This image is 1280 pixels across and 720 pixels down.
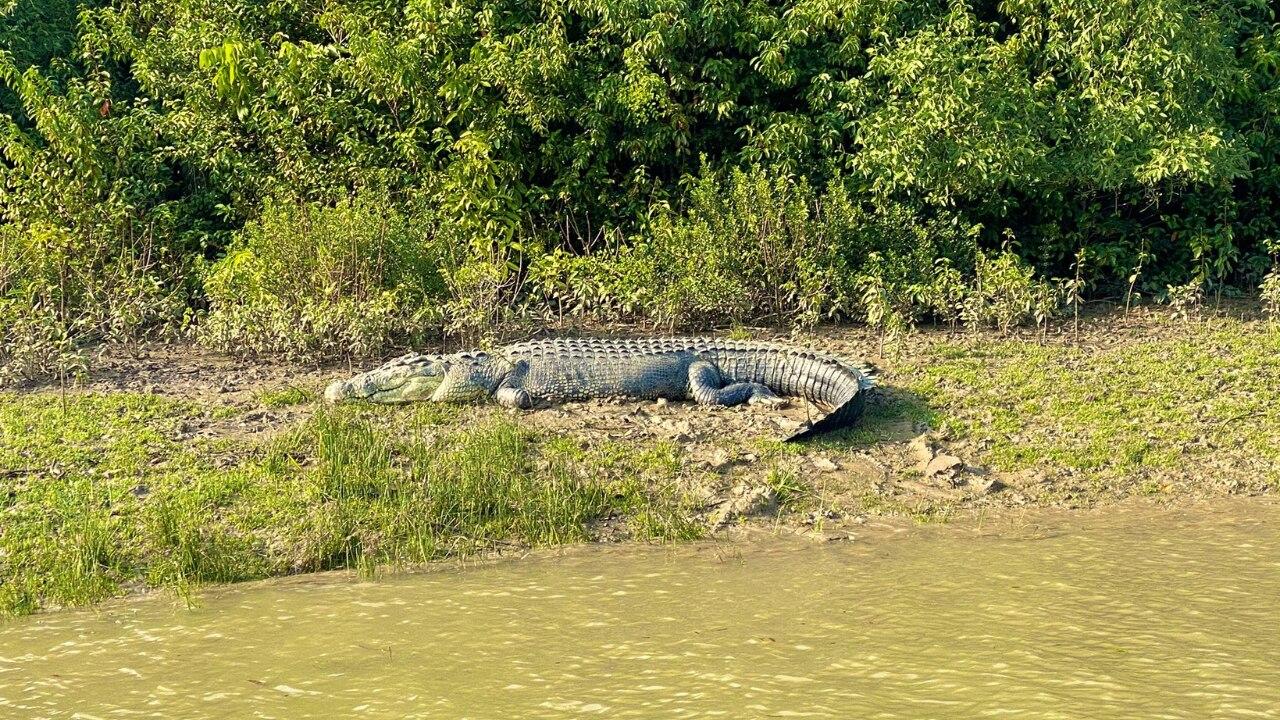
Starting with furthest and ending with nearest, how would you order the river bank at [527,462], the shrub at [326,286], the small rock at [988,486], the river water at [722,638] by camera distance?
the shrub at [326,286] < the small rock at [988,486] < the river bank at [527,462] < the river water at [722,638]

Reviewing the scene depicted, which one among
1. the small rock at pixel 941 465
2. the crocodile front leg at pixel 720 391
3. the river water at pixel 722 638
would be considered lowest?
the river water at pixel 722 638

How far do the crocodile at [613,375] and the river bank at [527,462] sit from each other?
0.50 ft

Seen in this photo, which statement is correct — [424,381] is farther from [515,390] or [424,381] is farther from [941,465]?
[941,465]

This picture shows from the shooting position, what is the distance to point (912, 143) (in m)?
9.87

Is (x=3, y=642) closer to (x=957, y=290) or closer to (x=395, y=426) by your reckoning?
(x=395, y=426)

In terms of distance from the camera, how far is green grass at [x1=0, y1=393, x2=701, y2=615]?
18.9 ft

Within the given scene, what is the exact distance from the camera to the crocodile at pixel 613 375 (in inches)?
317

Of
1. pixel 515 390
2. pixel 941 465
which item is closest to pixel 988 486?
pixel 941 465

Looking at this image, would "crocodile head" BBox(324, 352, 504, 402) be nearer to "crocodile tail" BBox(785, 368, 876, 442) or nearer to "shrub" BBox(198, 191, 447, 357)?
"shrub" BBox(198, 191, 447, 357)

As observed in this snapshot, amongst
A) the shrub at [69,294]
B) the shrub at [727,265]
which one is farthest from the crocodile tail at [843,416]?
the shrub at [69,294]

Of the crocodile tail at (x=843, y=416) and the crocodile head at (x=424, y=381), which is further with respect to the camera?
the crocodile head at (x=424, y=381)

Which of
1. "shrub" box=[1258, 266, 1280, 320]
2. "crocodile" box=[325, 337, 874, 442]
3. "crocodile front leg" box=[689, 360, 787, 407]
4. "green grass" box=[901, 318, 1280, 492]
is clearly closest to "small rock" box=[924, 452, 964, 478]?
"green grass" box=[901, 318, 1280, 492]

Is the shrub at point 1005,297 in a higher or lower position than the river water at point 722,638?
higher

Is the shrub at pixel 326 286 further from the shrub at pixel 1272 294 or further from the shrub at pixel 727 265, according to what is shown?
the shrub at pixel 1272 294
